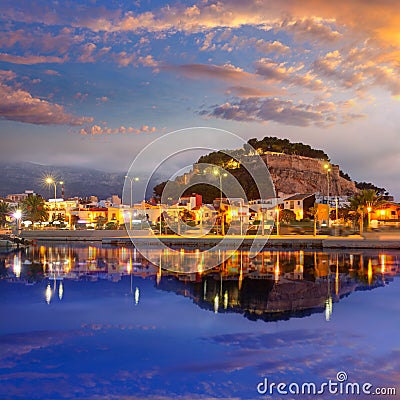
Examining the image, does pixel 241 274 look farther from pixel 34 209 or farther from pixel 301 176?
pixel 301 176

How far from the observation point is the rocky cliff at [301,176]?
9194 cm

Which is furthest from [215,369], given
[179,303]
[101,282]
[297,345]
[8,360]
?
[101,282]

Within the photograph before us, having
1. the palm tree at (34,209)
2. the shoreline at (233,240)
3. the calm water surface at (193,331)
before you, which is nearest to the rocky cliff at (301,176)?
the palm tree at (34,209)

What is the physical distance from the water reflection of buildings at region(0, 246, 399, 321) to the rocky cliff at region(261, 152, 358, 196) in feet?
207

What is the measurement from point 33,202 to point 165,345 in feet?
165

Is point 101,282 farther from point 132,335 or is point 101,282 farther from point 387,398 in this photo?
point 387,398

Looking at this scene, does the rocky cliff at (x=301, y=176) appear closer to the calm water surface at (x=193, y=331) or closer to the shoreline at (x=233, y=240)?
the shoreline at (x=233, y=240)

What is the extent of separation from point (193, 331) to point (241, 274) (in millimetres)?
9074

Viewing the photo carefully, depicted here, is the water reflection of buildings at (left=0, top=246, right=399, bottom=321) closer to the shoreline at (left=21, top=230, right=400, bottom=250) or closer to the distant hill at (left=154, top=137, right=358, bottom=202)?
the shoreline at (left=21, top=230, right=400, bottom=250)

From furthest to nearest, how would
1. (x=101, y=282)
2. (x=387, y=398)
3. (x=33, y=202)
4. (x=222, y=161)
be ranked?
(x=222, y=161) → (x=33, y=202) → (x=101, y=282) → (x=387, y=398)

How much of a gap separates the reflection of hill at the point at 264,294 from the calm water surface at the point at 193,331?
1.5 inches

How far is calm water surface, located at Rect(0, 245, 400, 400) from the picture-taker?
805cm

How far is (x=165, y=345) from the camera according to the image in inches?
405

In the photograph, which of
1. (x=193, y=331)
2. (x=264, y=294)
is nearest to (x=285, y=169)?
(x=264, y=294)
